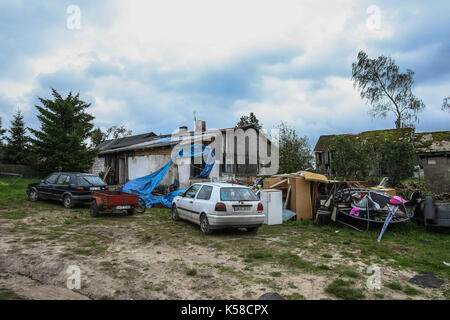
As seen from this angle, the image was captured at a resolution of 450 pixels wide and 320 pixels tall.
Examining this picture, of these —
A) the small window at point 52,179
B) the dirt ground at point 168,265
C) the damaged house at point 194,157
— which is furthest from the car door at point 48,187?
the damaged house at point 194,157

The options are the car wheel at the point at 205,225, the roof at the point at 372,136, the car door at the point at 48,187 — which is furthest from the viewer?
the roof at the point at 372,136

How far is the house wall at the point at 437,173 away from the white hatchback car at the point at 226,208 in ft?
60.9

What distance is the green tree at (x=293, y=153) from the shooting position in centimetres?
2303

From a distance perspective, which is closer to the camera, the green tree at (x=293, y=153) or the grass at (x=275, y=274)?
the grass at (x=275, y=274)

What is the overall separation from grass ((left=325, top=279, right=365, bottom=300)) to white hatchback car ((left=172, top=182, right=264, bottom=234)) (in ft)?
11.9

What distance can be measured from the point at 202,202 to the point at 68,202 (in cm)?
766

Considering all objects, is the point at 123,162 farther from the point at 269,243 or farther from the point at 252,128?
the point at 269,243

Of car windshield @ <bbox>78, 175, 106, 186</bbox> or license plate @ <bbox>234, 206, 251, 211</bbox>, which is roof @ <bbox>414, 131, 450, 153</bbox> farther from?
→ car windshield @ <bbox>78, 175, 106, 186</bbox>

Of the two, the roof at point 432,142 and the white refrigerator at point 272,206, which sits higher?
the roof at point 432,142

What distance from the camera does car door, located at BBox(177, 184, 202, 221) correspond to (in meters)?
9.35

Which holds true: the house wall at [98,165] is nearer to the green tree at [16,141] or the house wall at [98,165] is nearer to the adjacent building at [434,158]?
the green tree at [16,141]

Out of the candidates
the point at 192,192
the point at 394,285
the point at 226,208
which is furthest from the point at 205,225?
the point at 394,285

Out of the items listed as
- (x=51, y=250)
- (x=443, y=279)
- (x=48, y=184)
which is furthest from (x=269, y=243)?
(x=48, y=184)

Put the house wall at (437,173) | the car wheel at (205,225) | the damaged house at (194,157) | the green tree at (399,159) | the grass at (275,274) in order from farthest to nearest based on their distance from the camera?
1. the house wall at (437,173)
2. the damaged house at (194,157)
3. the green tree at (399,159)
4. the car wheel at (205,225)
5. the grass at (275,274)
